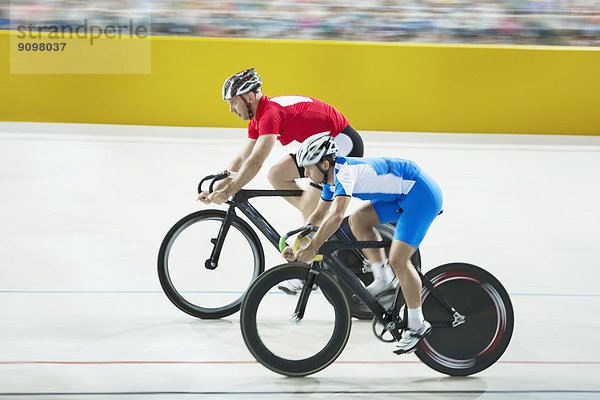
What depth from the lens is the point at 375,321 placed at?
3.89 metres

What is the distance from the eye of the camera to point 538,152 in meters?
9.23

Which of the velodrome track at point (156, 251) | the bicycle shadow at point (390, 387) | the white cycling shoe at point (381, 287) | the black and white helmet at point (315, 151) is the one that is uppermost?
the black and white helmet at point (315, 151)

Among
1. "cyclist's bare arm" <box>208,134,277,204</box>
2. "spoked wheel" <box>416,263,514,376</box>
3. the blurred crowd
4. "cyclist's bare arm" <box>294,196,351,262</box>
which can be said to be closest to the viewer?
"cyclist's bare arm" <box>294,196,351,262</box>

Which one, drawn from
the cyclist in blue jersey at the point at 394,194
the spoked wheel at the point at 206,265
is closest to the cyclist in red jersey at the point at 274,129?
the spoked wheel at the point at 206,265

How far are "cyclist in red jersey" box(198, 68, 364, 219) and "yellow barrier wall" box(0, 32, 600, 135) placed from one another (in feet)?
16.6

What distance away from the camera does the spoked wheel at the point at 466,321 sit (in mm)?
3785

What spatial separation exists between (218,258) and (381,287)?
1.06 m

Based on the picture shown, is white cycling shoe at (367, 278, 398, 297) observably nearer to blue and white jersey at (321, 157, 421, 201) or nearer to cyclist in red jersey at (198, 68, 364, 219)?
blue and white jersey at (321, 157, 421, 201)

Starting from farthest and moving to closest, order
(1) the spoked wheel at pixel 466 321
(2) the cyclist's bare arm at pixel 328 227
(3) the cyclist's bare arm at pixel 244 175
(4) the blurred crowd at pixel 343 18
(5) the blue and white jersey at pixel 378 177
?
(4) the blurred crowd at pixel 343 18
(3) the cyclist's bare arm at pixel 244 175
(1) the spoked wheel at pixel 466 321
(5) the blue and white jersey at pixel 378 177
(2) the cyclist's bare arm at pixel 328 227

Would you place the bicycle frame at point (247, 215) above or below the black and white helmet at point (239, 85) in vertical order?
below

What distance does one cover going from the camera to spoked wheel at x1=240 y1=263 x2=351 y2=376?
12.0 feet

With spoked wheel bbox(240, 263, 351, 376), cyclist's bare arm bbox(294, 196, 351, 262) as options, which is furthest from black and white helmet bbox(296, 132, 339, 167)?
spoked wheel bbox(240, 263, 351, 376)

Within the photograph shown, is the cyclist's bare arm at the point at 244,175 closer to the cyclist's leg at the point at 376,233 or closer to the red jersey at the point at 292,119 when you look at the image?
the red jersey at the point at 292,119

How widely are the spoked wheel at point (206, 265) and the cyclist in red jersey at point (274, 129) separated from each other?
212 mm
